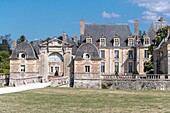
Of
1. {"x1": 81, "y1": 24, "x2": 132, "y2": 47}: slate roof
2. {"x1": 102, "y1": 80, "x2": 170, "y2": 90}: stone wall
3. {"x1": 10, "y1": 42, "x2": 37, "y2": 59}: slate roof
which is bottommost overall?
{"x1": 102, "y1": 80, "x2": 170, "y2": 90}: stone wall

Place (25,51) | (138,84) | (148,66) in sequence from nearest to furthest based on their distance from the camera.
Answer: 1. (138,84)
2. (25,51)
3. (148,66)

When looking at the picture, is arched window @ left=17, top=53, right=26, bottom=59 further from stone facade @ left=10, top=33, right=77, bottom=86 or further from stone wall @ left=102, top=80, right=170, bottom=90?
stone wall @ left=102, top=80, right=170, bottom=90

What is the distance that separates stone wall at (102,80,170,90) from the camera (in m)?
30.9

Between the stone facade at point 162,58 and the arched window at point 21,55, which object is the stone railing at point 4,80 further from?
the stone facade at point 162,58

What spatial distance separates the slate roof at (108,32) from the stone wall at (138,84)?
19.8 m

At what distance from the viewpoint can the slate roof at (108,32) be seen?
52000 millimetres

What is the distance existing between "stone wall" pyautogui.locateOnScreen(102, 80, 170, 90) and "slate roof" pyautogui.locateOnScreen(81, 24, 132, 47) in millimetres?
19810

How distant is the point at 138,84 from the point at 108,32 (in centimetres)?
2253

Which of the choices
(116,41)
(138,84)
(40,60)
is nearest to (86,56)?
(138,84)

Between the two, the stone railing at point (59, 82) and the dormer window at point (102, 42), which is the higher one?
the dormer window at point (102, 42)

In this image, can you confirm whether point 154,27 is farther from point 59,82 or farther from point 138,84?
point 59,82

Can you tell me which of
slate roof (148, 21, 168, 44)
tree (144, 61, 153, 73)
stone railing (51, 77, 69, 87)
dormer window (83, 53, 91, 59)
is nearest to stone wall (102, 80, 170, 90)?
dormer window (83, 53, 91, 59)

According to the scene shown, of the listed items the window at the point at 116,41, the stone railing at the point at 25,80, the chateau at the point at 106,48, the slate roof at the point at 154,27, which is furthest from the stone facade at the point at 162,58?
the slate roof at the point at 154,27

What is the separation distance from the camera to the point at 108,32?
174 feet
